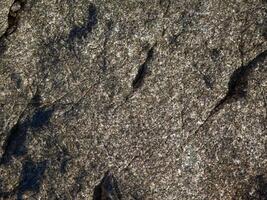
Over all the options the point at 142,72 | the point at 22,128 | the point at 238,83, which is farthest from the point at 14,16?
the point at 238,83

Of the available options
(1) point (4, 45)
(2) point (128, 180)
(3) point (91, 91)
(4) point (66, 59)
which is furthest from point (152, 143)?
(1) point (4, 45)

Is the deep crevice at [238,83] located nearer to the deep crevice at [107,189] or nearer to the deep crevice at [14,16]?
the deep crevice at [107,189]

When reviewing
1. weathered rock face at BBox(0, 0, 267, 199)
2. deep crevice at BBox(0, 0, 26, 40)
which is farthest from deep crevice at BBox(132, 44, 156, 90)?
deep crevice at BBox(0, 0, 26, 40)

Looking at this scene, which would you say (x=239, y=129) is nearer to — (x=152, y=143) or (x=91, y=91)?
(x=152, y=143)

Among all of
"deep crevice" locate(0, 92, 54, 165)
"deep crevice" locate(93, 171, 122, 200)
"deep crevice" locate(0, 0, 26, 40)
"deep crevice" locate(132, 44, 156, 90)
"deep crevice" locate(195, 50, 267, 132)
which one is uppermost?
"deep crevice" locate(0, 0, 26, 40)

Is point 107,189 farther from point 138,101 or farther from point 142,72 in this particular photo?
point 142,72

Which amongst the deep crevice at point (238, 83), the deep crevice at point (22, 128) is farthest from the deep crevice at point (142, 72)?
the deep crevice at point (22, 128)

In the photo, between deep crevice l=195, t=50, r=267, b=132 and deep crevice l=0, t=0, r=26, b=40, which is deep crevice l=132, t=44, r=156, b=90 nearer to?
deep crevice l=195, t=50, r=267, b=132

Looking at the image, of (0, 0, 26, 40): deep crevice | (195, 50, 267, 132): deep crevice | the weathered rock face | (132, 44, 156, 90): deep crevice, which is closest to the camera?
the weathered rock face
